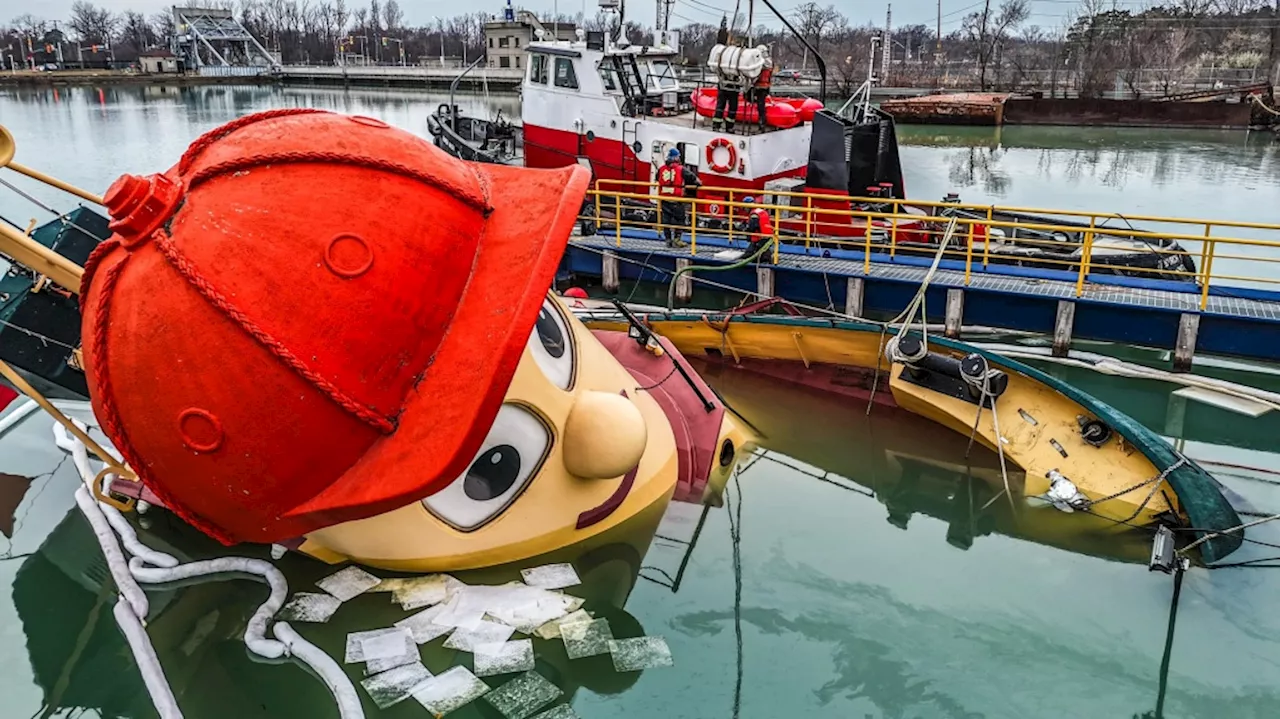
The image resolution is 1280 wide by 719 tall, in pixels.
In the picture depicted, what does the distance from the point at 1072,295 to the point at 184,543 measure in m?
11.1

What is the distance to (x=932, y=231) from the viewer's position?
14.7 meters

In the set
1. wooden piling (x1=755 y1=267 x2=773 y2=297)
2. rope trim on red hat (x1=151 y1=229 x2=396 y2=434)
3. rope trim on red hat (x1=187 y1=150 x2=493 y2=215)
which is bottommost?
wooden piling (x1=755 y1=267 x2=773 y2=297)

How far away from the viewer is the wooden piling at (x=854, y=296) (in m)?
13.7

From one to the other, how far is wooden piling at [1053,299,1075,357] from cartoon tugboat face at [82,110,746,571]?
30.8 ft

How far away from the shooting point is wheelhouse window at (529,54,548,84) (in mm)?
18672

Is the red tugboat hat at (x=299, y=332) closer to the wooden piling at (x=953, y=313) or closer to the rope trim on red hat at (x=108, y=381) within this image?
the rope trim on red hat at (x=108, y=381)

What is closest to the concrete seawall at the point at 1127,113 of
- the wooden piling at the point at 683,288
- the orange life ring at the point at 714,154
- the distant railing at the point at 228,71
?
the orange life ring at the point at 714,154

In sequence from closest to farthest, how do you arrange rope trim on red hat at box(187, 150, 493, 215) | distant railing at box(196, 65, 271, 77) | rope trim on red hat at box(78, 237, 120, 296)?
1. rope trim on red hat at box(187, 150, 493, 215)
2. rope trim on red hat at box(78, 237, 120, 296)
3. distant railing at box(196, 65, 271, 77)

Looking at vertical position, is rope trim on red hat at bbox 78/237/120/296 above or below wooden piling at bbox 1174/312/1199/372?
above

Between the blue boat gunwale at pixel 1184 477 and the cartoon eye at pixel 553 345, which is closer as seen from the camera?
the cartoon eye at pixel 553 345

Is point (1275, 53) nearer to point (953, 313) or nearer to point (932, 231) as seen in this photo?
point (932, 231)

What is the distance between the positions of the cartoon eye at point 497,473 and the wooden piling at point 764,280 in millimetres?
8999

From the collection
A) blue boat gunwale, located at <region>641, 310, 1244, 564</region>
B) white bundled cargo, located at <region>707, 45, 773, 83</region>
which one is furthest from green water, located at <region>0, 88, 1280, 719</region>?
white bundled cargo, located at <region>707, 45, 773, 83</region>

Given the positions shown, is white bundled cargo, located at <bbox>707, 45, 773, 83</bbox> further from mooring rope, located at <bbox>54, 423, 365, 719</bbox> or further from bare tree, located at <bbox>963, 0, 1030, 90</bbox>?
bare tree, located at <bbox>963, 0, 1030, 90</bbox>
